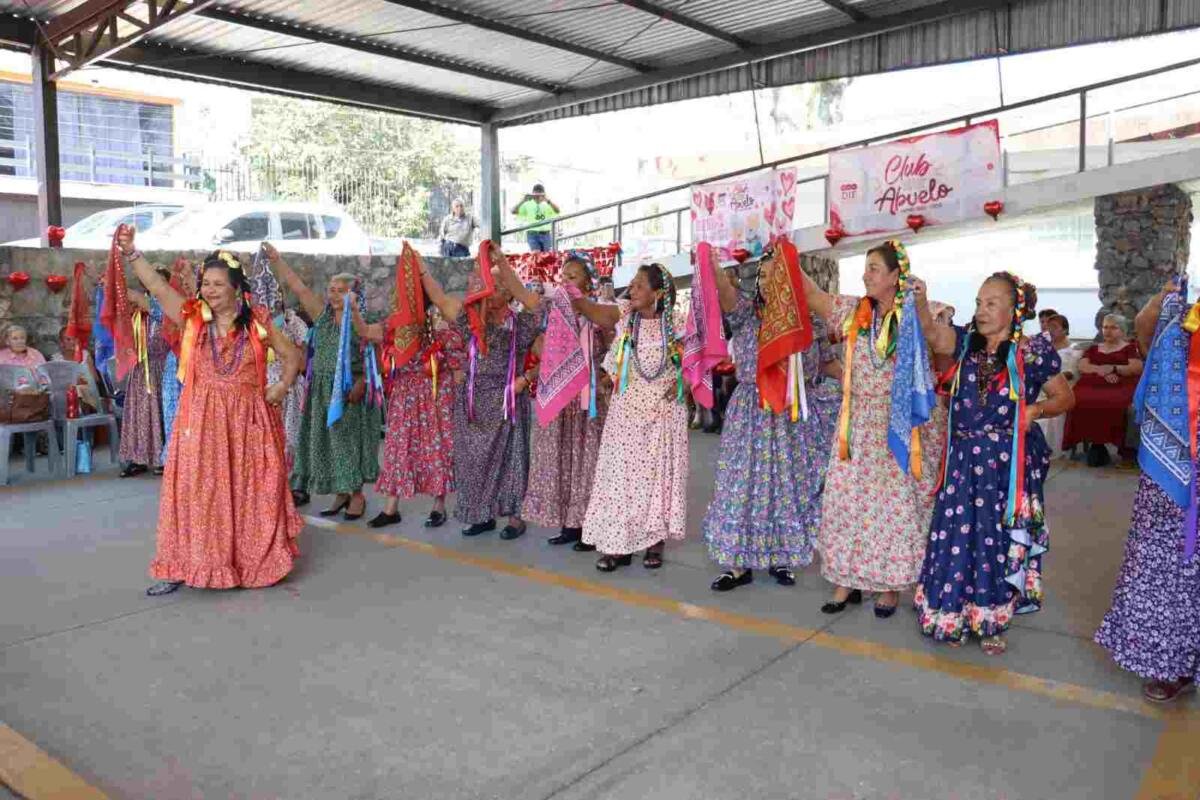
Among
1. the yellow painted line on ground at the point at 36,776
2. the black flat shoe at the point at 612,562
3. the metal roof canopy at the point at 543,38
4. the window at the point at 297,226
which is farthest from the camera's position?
the window at the point at 297,226

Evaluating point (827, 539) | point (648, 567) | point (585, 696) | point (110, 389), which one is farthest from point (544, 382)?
point (110, 389)

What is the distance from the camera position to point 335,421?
6230 mm

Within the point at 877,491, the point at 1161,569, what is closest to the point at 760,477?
the point at 877,491

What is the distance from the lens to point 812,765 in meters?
2.97

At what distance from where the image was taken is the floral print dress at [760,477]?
474 cm

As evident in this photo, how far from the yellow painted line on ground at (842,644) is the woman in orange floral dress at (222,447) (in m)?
1.07

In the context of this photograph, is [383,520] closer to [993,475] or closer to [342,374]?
[342,374]

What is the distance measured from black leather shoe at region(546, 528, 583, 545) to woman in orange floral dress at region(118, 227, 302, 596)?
1590 mm

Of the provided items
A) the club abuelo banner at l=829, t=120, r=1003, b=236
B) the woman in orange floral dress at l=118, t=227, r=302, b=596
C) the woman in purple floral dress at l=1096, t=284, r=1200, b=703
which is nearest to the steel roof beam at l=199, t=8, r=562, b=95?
the club abuelo banner at l=829, t=120, r=1003, b=236

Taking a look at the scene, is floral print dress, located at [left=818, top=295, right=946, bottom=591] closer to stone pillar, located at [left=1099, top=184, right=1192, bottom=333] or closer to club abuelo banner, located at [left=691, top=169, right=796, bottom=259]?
club abuelo banner, located at [left=691, top=169, right=796, bottom=259]

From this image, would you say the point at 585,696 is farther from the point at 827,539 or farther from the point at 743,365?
the point at 743,365

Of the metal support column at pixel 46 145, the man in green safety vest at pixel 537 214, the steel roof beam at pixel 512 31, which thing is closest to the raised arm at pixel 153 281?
the steel roof beam at pixel 512 31

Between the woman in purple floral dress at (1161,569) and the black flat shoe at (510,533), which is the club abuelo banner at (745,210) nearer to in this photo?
the black flat shoe at (510,533)

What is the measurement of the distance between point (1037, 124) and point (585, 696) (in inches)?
407
